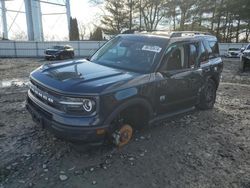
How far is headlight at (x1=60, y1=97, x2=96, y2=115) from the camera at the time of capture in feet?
11.5

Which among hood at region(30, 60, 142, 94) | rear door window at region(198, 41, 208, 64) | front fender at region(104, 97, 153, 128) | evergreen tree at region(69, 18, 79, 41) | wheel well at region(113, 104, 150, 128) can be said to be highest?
evergreen tree at region(69, 18, 79, 41)

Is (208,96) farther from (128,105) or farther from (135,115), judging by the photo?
(128,105)

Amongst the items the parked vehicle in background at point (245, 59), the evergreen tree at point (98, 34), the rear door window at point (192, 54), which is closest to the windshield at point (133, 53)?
the rear door window at point (192, 54)

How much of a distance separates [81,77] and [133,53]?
4.12 ft

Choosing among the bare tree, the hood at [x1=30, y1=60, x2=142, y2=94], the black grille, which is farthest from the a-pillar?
the black grille

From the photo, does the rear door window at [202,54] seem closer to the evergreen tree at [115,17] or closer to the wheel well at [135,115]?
the wheel well at [135,115]

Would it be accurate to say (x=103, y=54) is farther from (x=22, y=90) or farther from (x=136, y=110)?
(x=22, y=90)

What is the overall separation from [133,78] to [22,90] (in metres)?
5.65

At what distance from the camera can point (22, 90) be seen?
28.0 feet

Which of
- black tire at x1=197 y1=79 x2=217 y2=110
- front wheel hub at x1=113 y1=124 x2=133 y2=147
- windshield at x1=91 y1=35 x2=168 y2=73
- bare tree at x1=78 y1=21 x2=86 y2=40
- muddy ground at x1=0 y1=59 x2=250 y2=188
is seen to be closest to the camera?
muddy ground at x1=0 y1=59 x2=250 y2=188

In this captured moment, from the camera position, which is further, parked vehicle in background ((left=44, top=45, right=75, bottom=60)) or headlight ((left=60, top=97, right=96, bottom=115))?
parked vehicle in background ((left=44, top=45, right=75, bottom=60))

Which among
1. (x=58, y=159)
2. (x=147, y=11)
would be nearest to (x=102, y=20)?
(x=147, y=11)

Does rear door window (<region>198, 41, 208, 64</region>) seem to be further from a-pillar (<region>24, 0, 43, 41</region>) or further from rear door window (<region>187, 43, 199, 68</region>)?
a-pillar (<region>24, 0, 43, 41</region>)

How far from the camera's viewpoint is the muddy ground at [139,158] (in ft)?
11.4
